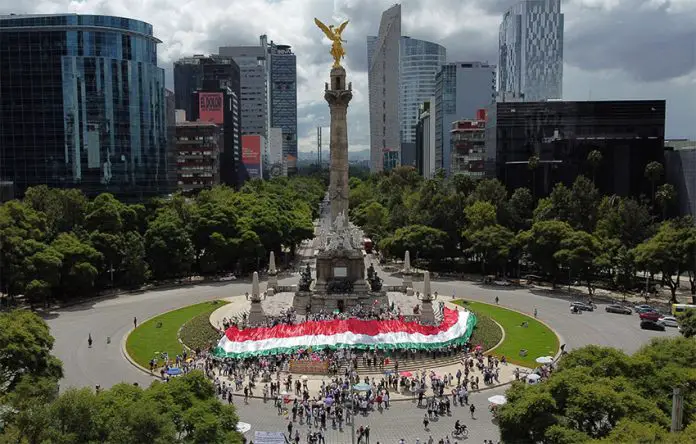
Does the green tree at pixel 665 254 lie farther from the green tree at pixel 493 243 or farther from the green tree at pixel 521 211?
the green tree at pixel 521 211

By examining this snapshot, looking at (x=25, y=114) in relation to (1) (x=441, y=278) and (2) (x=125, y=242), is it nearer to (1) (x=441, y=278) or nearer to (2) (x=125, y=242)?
(2) (x=125, y=242)

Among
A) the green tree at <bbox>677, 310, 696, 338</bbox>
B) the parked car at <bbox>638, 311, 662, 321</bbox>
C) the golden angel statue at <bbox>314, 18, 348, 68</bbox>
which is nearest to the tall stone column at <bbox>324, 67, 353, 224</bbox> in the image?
the golden angel statue at <bbox>314, 18, 348, 68</bbox>

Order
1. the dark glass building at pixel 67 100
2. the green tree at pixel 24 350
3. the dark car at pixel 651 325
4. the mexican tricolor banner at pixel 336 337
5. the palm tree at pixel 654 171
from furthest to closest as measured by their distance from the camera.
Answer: the dark glass building at pixel 67 100, the palm tree at pixel 654 171, the dark car at pixel 651 325, the mexican tricolor banner at pixel 336 337, the green tree at pixel 24 350

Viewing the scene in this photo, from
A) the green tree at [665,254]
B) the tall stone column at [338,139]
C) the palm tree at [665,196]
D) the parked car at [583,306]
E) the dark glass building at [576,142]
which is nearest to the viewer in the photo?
the green tree at [665,254]

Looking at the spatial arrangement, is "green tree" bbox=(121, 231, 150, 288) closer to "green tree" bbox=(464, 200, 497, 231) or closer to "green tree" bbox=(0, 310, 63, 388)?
"green tree" bbox=(0, 310, 63, 388)

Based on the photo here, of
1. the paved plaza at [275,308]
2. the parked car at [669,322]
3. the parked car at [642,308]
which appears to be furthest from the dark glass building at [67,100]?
the parked car at [669,322]
